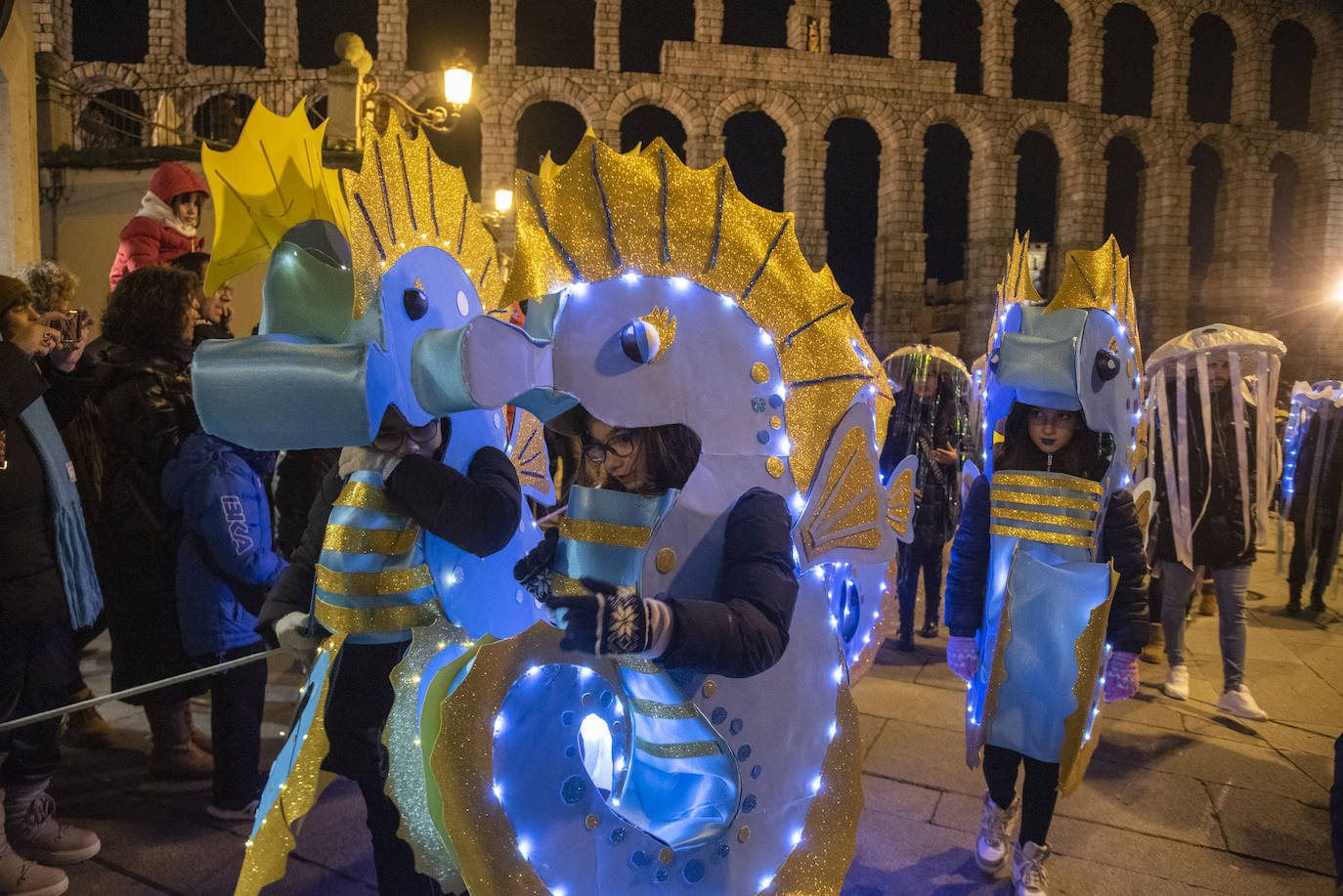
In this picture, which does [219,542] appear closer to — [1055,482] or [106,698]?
[106,698]

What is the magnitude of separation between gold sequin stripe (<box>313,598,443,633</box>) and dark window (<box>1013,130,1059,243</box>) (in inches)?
1027

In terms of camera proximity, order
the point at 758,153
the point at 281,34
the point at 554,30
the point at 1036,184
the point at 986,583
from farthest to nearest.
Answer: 1. the point at 1036,184
2. the point at 758,153
3. the point at 554,30
4. the point at 281,34
5. the point at 986,583

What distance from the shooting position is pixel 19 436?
8.14ft

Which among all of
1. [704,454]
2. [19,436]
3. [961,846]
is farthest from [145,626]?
[961,846]

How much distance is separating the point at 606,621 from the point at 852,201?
25.8 m

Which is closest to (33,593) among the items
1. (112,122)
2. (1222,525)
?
(1222,525)

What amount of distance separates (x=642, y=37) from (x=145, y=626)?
2240 centimetres

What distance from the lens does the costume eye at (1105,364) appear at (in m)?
2.39

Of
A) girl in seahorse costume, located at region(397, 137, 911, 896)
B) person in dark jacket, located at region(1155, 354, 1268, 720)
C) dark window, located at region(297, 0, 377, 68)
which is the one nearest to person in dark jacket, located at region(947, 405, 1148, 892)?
girl in seahorse costume, located at region(397, 137, 911, 896)

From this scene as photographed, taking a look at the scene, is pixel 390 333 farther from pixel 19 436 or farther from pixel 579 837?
pixel 19 436

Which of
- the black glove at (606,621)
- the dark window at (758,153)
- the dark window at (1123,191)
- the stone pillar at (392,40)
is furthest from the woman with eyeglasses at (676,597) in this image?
the dark window at (1123,191)

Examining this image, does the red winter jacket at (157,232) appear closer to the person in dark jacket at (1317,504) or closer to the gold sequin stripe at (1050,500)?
the gold sequin stripe at (1050,500)

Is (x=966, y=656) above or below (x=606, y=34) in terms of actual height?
below

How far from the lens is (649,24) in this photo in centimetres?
2173
